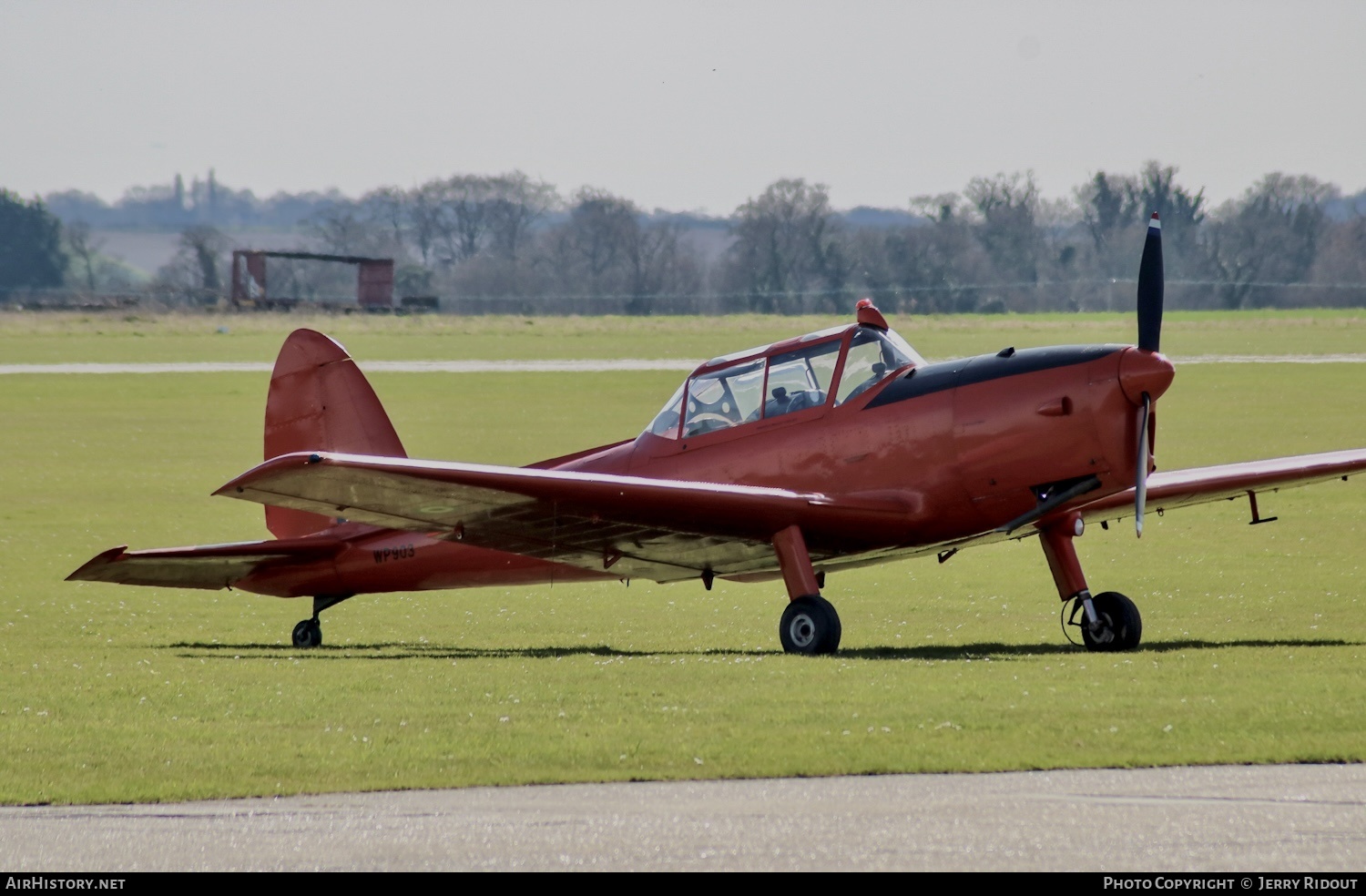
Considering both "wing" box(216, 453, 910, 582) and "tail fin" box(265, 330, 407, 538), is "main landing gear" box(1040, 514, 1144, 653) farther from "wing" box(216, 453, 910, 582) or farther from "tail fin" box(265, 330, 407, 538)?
"tail fin" box(265, 330, 407, 538)

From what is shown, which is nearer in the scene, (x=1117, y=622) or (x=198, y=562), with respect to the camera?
(x=1117, y=622)

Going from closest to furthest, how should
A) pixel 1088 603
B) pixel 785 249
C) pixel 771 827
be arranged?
pixel 771 827
pixel 1088 603
pixel 785 249

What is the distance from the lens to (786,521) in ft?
37.4

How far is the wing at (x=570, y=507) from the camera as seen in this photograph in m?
10.4

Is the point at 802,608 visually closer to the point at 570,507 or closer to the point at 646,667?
the point at 646,667

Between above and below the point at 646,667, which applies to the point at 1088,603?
above

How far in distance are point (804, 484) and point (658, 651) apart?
1.83m

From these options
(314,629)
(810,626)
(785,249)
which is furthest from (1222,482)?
(785,249)

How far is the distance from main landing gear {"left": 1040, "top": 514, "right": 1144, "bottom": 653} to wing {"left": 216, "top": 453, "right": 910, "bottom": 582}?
133 cm

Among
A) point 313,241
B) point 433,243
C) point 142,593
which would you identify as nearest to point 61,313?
point 433,243

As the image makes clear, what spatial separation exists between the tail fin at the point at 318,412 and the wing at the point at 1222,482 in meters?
5.72

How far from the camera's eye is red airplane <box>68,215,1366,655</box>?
1084cm

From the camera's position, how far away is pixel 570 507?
11250 millimetres

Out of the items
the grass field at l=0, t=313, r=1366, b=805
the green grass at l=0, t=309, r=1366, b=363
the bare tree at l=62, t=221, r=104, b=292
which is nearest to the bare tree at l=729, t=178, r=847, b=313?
the green grass at l=0, t=309, r=1366, b=363
